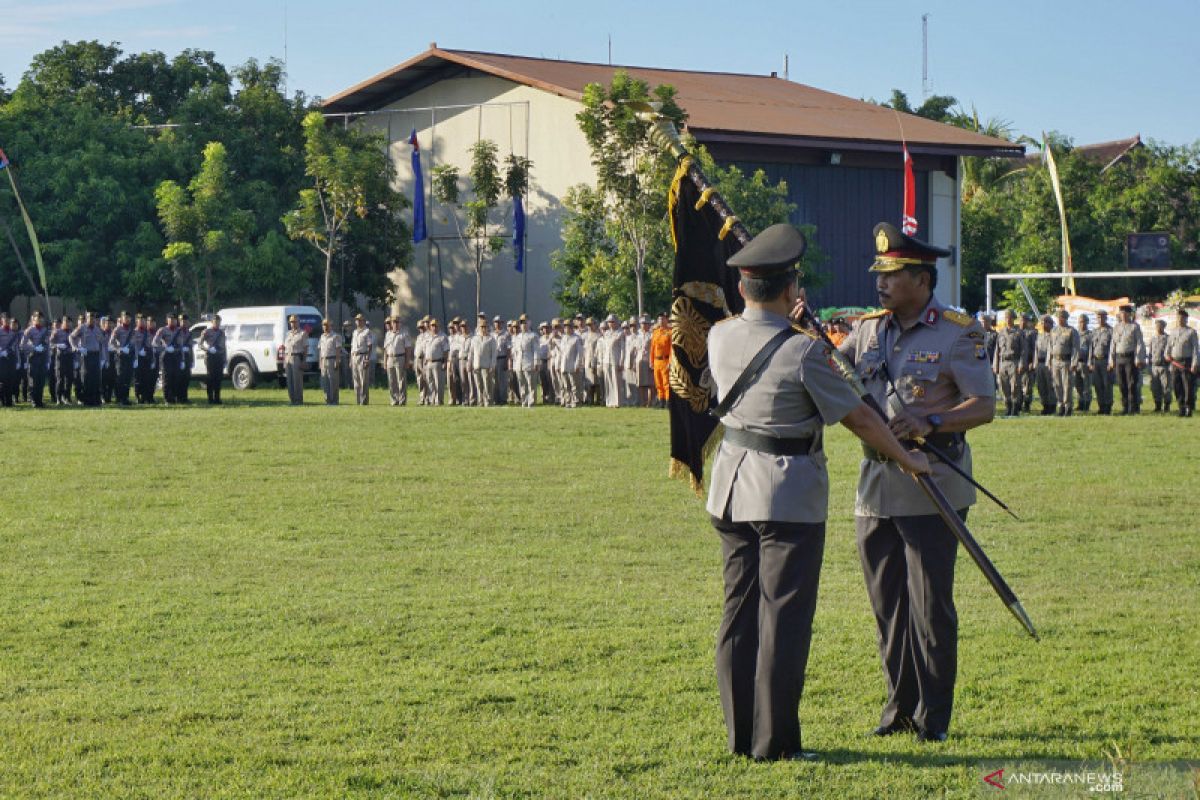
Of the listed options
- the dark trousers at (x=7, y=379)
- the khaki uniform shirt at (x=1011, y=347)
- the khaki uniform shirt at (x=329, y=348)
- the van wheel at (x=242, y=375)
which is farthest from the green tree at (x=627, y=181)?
the dark trousers at (x=7, y=379)

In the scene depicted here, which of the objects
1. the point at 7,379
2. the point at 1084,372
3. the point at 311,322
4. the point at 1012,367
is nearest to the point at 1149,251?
the point at 1084,372

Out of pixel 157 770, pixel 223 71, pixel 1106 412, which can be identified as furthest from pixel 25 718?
pixel 223 71

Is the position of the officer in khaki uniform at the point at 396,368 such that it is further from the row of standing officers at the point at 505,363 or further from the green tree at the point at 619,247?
the green tree at the point at 619,247

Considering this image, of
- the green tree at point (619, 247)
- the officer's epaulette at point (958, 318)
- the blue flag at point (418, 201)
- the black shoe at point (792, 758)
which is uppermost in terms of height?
the blue flag at point (418, 201)

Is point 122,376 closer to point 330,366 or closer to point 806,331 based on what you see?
point 330,366

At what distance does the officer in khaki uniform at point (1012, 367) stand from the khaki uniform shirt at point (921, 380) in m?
22.9

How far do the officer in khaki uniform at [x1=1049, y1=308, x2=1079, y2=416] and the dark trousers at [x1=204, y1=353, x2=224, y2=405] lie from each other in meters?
15.9

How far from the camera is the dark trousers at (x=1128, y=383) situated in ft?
91.6

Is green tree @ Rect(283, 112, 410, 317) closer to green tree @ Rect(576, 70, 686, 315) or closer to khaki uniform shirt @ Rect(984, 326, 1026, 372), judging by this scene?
green tree @ Rect(576, 70, 686, 315)

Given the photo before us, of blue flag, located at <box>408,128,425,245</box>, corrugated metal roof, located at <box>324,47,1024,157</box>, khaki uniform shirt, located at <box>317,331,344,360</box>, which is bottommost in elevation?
khaki uniform shirt, located at <box>317,331,344,360</box>

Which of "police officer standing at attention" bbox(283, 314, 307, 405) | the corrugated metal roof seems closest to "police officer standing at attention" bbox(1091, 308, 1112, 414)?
"police officer standing at attention" bbox(283, 314, 307, 405)

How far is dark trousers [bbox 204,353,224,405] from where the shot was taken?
3225cm

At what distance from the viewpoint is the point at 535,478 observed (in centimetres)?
1656

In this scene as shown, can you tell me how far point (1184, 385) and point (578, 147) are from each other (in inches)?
862
